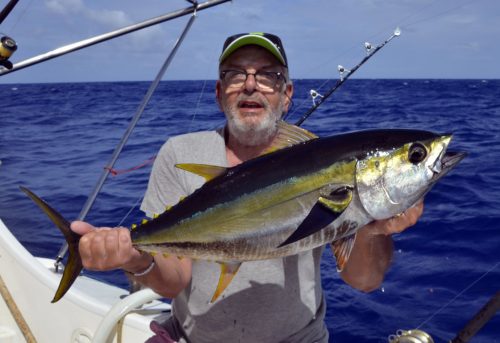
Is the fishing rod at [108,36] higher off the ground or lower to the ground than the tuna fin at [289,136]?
higher

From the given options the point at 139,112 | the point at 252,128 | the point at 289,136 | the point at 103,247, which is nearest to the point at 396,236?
the point at 139,112

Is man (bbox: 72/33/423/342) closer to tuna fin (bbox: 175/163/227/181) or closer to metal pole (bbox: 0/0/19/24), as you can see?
tuna fin (bbox: 175/163/227/181)

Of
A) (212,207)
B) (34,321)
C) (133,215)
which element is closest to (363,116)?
(133,215)

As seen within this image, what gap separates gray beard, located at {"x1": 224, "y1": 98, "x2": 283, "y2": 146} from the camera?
8.50 feet

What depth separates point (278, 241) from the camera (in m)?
1.87

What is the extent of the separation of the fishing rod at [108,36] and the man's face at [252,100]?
1.44 m

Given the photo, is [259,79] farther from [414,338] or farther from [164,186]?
[414,338]

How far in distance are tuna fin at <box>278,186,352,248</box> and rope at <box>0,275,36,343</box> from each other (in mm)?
2780

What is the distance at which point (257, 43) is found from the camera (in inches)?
104

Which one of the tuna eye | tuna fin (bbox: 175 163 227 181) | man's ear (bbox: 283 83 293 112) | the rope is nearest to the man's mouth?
man's ear (bbox: 283 83 293 112)

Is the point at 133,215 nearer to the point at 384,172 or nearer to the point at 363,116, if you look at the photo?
the point at 384,172

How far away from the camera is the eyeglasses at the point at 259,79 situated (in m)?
2.62

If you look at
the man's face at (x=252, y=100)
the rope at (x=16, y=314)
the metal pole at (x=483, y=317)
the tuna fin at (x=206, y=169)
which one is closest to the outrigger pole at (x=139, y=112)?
the rope at (x=16, y=314)

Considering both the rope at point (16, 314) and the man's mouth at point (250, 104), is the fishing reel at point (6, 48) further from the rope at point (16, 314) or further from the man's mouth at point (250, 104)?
the man's mouth at point (250, 104)
